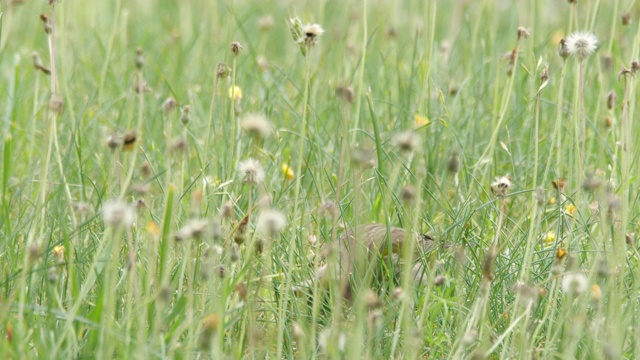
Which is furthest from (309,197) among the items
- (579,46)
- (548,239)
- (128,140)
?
(128,140)

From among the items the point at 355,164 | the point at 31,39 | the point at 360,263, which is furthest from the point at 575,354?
the point at 31,39

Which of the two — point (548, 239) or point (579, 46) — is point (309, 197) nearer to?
point (548, 239)

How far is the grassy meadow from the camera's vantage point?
1644 millimetres

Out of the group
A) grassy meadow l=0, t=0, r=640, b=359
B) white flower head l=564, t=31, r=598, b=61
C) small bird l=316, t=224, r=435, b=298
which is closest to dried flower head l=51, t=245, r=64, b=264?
grassy meadow l=0, t=0, r=640, b=359

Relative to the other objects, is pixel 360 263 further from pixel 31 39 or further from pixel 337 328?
pixel 31 39

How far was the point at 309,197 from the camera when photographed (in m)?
2.41

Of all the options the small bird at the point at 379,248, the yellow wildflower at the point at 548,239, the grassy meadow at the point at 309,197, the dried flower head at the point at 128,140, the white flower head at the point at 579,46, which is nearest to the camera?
the dried flower head at the point at 128,140

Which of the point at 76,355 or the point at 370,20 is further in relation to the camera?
the point at 370,20

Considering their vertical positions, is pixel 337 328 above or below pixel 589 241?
below

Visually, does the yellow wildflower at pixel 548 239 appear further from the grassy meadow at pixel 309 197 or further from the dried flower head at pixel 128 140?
the dried flower head at pixel 128 140

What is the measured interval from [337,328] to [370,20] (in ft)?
12.1

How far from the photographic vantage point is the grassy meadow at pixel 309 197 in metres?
1.64

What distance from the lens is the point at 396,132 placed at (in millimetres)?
2910

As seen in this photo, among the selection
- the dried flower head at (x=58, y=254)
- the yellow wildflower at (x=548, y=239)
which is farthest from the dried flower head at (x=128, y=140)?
the yellow wildflower at (x=548, y=239)
